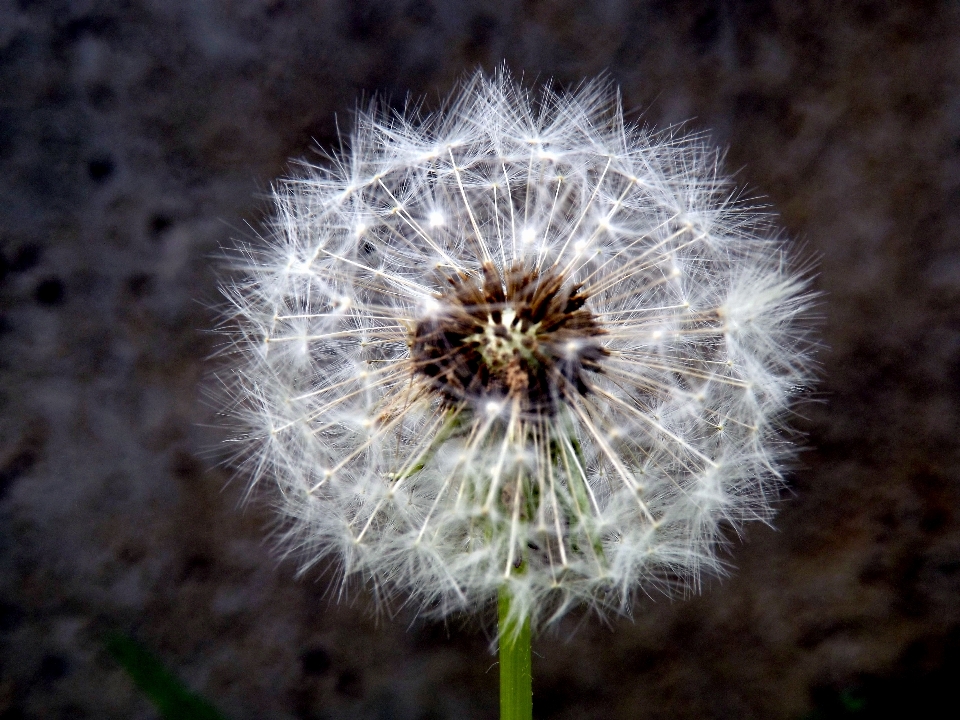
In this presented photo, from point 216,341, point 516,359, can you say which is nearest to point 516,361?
point 516,359

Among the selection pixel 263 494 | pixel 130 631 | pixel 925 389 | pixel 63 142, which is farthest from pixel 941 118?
pixel 130 631

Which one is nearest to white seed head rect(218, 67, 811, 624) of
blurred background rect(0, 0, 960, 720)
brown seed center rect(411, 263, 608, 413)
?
brown seed center rect(411, 263, 608, 413)

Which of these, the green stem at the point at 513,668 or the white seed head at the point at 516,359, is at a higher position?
the white seed head at the point at 516,359

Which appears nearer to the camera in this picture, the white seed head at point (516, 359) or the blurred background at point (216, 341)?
the white seed head at point (516, 359)

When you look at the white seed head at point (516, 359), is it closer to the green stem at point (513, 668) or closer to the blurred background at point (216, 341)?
the green stem at point (513, 668)

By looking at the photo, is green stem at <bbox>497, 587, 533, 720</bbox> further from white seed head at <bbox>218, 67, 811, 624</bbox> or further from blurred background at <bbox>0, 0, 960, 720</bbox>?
blurred background at <bbox>0, 0, 960, 720</bbox>

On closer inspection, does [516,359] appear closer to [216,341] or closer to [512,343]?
[512,343]

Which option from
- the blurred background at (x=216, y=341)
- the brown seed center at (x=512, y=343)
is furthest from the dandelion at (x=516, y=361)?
the blurred background at (x=216, y=341)
